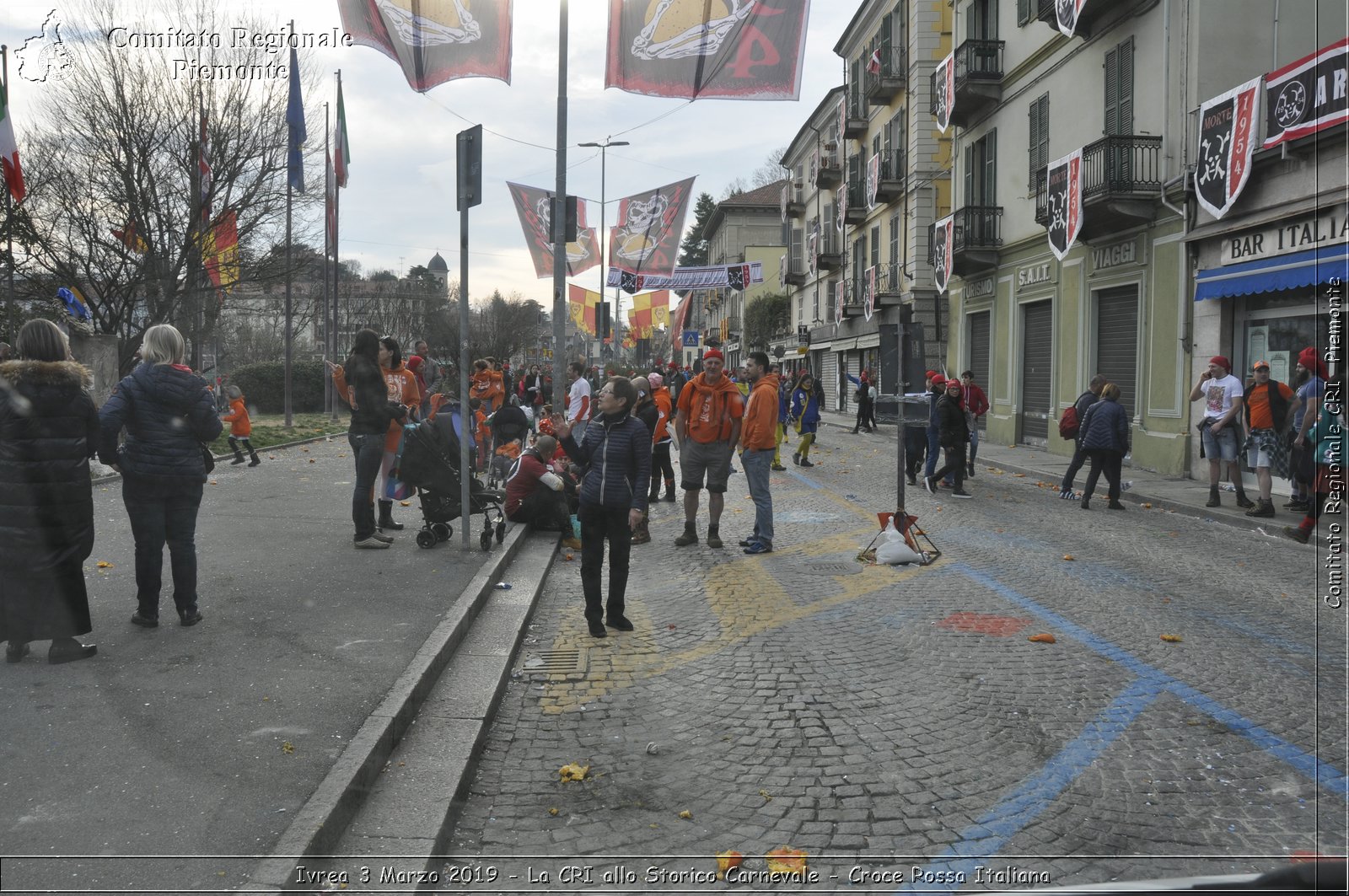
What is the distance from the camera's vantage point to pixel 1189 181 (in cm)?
1605

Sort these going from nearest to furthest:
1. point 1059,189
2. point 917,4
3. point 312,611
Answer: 1. point 312,611
2. point 1059,189
3. point 917,4

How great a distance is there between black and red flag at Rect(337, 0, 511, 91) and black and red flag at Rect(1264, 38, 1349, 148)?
956 cm

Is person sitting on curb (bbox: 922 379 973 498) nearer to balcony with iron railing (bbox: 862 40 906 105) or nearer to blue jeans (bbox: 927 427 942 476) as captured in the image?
blue jeans (bbox: 927 427 942 476)

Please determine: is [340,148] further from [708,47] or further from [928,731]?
[928,731]

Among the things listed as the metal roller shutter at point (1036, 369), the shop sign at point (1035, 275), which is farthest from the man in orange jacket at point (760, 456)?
the shop sign at point (1035, 275)

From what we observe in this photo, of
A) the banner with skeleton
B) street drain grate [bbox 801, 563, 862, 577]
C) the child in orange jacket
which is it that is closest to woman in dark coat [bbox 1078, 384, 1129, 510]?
street drain grate [bbox 801, 563, 862, 577]

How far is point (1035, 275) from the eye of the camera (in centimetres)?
2281

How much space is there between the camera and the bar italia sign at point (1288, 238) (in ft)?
41.6

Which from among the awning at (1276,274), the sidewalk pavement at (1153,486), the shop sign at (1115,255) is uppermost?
the shop sign at (1115,255)

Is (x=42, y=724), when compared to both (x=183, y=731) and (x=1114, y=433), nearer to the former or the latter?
(x=183, y=731)

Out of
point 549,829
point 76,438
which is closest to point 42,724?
point 76,438

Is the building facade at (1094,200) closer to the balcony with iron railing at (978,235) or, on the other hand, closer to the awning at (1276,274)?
the balcony with iron railing at (978,235)

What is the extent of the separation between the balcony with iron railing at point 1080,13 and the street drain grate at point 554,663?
17.1m

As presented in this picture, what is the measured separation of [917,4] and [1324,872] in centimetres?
3522
